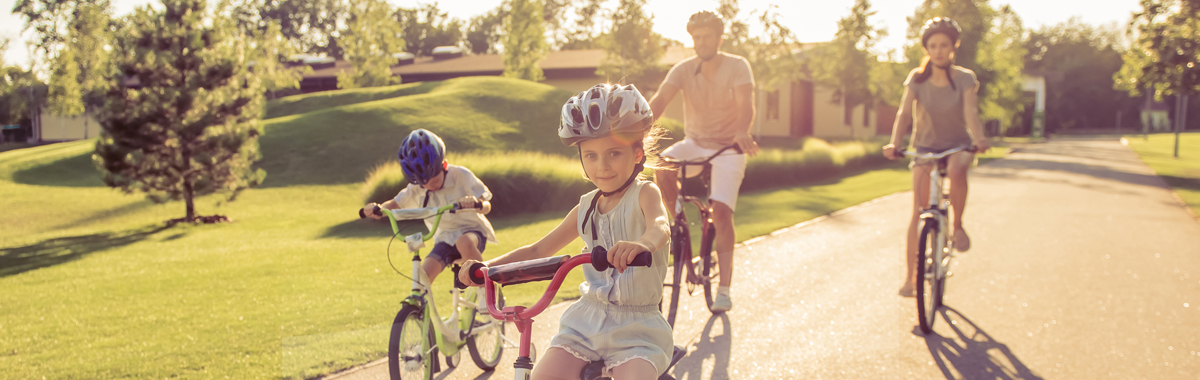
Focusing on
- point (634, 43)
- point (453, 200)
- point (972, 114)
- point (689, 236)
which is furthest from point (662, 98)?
point (634, 43)

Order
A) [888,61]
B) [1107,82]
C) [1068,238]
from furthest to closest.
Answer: [1107,82], [888,61], [1068,238]

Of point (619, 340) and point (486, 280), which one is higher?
point (486, 280)

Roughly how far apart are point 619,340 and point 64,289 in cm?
795

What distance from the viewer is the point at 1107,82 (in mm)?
93062

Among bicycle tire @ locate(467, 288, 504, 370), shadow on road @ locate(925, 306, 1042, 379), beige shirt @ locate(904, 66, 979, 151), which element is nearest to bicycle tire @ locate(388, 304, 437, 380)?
bicycle tire @ locate(467, 288, 504, 370)

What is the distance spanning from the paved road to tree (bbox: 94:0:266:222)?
1037cm

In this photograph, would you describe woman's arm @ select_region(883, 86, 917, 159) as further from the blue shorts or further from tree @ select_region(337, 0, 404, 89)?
tree @ select_region(337, 0, 404, 89)

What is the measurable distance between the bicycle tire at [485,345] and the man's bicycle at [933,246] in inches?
113

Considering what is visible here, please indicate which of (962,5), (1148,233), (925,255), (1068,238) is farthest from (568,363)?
(962,5)

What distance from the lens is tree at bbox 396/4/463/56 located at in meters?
82.8

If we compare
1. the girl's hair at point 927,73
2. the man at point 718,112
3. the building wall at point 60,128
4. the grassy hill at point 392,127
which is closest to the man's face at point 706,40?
the man at point 718,112

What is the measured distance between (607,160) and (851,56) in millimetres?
37652

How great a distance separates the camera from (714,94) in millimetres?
5809

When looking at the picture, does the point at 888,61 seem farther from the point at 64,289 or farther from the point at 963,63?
the point at 64,289
